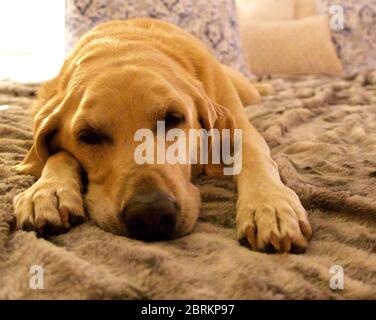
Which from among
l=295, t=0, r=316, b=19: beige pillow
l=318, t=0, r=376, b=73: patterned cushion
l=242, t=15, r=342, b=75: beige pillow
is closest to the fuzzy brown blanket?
l=242, t=15, r=342, b=75: beige pillow

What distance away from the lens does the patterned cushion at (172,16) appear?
11.1 ft

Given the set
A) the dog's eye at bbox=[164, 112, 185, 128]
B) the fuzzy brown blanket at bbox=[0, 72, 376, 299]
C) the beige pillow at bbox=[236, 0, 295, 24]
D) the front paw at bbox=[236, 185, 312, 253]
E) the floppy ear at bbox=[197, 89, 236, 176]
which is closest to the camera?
the fuzzy brown blanket at bbox=[0, 72, 376, 299]

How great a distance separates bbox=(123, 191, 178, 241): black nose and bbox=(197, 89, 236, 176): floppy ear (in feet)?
1.69

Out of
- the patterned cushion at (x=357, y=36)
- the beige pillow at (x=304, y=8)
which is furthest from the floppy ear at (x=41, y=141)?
the beige pillow at (x=304, y=8)

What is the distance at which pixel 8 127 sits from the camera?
1.99 m

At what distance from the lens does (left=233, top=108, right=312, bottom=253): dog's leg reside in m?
1.08

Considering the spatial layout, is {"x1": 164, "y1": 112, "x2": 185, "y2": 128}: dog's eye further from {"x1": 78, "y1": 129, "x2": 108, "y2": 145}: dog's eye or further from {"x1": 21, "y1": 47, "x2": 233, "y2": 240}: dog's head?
{"x1": 78, "y1": 129, "x2": 108, "y2": 145}: dog's eye

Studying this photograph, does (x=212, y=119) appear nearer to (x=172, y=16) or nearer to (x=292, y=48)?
(x=172, y=16)

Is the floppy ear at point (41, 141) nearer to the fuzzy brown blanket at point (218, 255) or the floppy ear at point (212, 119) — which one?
the fuzzy brown blanket at point (218, 255)
